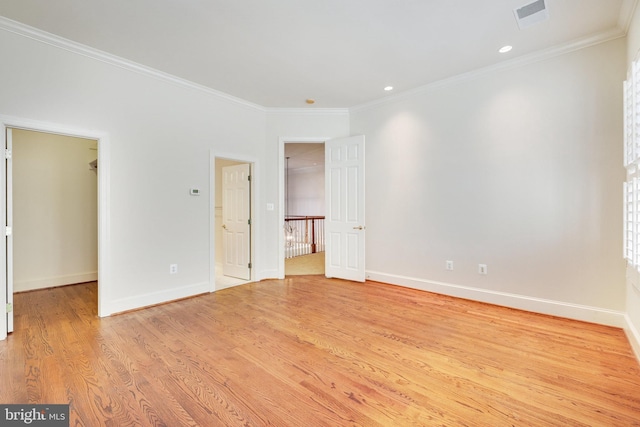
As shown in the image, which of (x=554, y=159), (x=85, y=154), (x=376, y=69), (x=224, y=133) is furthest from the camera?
(x=85, y=154)

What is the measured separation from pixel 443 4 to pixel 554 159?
213 cm

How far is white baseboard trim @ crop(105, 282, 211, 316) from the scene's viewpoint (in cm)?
328

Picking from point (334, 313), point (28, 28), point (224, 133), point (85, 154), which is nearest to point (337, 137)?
point (224, 133)

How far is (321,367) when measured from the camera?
7.13ft

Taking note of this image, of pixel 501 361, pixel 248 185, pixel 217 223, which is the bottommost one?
pixel 501 361

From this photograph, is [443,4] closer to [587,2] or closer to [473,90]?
[587,2]

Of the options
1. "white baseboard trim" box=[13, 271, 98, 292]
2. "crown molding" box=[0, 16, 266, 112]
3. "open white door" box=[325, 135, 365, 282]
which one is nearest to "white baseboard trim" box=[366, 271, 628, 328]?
"open white door" box=[325, 135, 365, 282]

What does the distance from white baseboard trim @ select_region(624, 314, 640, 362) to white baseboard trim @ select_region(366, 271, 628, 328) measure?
6 cm

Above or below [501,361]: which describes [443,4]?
A: above

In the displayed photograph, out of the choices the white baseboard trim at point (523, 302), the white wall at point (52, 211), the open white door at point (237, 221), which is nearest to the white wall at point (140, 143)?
the open white door at point (237, 221)

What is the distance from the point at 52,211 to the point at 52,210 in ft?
0.05

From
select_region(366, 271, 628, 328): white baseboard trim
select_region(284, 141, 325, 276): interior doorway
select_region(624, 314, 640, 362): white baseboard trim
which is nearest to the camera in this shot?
select_region(624, 314, 640, 362): white baseboard trim

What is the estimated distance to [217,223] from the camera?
5.99 meters

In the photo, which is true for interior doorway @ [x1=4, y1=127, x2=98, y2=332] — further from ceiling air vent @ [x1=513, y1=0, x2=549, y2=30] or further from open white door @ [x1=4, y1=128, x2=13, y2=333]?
ceiling air vent @ [x1=513, y1=0, x2=549, y2=30]
